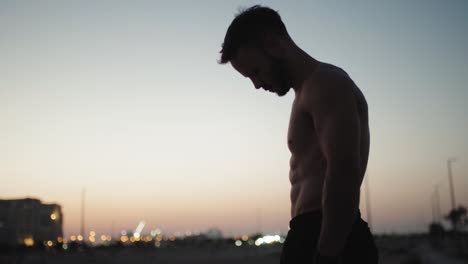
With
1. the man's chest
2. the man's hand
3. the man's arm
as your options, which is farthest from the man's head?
the man's hand

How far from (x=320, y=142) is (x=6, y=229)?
289 feet

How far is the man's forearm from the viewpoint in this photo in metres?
2.21

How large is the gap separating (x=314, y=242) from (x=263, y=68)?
2.88 ft

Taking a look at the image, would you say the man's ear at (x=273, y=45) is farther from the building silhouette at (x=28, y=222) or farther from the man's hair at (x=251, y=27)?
the building silhouette at (x=28, y=222)

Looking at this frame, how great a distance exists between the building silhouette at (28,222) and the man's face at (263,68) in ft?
274

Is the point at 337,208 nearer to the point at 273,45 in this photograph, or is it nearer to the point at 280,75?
the point at 280,75

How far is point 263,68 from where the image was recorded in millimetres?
2586

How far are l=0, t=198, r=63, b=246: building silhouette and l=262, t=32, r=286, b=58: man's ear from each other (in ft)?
274

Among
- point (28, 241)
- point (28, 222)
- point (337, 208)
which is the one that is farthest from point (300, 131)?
point (28, 222)

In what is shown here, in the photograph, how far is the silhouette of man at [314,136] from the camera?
2230 millimetres

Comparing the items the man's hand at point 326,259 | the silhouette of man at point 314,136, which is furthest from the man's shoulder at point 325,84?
the man's hand at point 326,259

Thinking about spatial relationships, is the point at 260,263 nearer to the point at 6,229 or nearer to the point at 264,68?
the point at 264,68

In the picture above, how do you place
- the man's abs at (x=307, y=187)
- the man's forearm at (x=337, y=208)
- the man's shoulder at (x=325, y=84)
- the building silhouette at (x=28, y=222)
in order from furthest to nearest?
the building silhouette at (x=28, y=222), the man's abs at (x=307, y=187), the man's shoulder at (x=325, y=84), the man's forearm at (x=337, y=208)

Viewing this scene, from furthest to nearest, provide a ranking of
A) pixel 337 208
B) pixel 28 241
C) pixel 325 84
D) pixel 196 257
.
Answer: pixel 28 241, pixel 196 257, pixel 325 84, pixel 337 208
